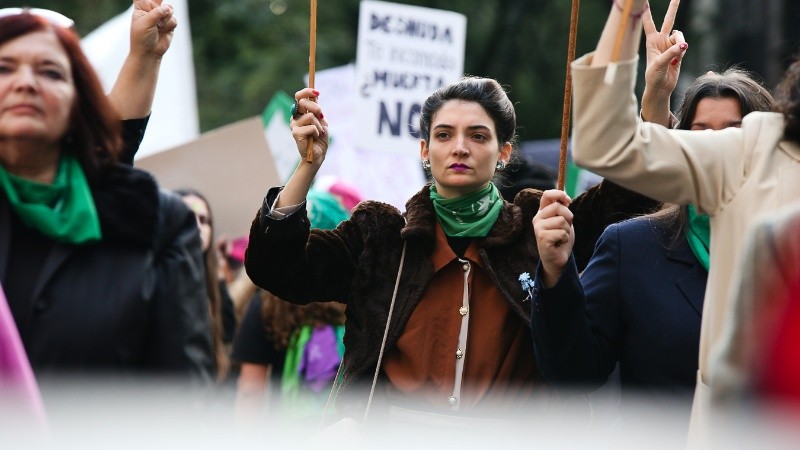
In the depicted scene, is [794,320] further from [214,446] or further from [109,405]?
Answer: [109,405]

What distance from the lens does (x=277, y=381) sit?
662 centimetres

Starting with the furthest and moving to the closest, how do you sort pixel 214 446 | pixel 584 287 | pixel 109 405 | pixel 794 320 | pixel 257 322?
pixel 257 322, pixel 584 287, pixel 109 405, pixel 214 446, pixel 794 320

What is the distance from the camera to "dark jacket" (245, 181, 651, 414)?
13.3 feet

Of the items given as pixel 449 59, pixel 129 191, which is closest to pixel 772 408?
pixel 129 191

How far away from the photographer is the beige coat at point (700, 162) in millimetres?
2947

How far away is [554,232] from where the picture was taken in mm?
3557

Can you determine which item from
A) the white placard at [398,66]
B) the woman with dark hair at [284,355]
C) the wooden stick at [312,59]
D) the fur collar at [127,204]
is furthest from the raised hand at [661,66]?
the white placard at [398,66]

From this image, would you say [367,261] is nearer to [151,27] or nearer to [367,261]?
[367,261]

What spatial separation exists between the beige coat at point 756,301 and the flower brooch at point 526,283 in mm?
1700

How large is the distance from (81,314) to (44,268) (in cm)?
14

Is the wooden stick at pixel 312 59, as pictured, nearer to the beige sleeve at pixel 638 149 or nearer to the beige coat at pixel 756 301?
the beige sleeve at pixel 638 149

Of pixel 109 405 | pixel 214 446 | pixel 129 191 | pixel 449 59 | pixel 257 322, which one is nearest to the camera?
pixel 214 446

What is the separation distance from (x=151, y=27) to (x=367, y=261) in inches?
34.8

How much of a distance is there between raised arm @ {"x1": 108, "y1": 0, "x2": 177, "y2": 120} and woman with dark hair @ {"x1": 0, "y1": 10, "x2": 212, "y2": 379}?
1.03 feet
